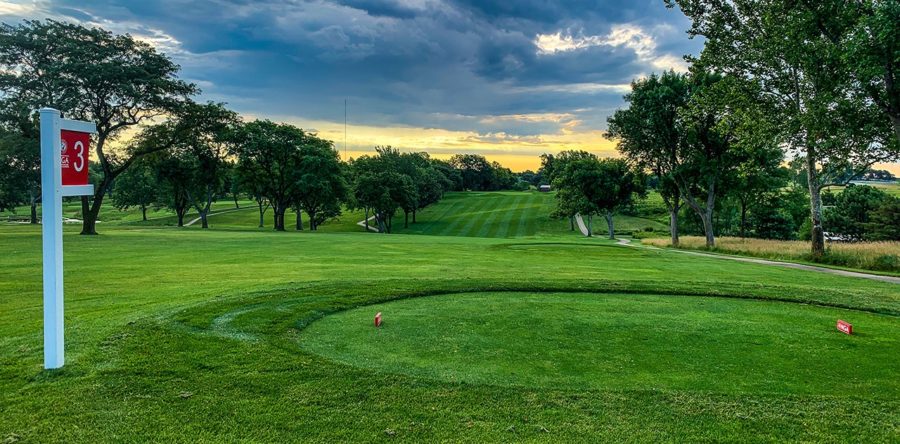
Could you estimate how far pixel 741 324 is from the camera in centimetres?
728

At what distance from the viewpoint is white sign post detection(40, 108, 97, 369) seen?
4652mm

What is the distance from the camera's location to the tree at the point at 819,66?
1366 centimetres

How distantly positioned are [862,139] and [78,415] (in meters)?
26.2

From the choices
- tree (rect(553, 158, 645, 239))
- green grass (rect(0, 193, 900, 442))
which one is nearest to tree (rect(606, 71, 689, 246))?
tree (rect(553, 158, 645, 239))

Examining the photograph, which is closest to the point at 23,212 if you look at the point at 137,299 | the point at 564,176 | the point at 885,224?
the point at 564,176

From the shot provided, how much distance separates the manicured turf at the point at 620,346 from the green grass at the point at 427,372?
0.13 ft

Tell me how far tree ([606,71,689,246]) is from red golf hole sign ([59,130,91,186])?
3442cm

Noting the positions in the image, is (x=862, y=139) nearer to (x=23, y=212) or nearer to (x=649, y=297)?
(x=649, y=297)

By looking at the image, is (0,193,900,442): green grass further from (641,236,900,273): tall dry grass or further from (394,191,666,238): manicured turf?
(394,191,666,238): manicured turf

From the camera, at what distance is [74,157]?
4.81m

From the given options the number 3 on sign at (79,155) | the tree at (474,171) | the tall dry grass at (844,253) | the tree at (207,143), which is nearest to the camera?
the number 3 on sign at (79,155)

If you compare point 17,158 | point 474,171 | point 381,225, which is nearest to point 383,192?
point 381,225

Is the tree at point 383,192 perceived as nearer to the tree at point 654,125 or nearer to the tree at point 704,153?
the tree at point 654,125

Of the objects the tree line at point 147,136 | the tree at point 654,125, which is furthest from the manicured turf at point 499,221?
the tree at point 654,125
